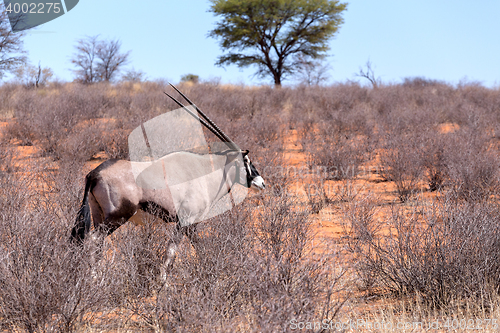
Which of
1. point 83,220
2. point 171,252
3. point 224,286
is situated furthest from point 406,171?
point 83,220

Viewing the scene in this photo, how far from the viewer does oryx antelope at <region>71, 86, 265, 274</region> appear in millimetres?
3350

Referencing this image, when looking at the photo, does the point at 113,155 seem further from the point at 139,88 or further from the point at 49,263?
the point at 139,88

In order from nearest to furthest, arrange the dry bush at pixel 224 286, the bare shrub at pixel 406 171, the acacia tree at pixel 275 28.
Answer: 1. the dry bush at pixel 224 286
2. the bare shrub at pixel 406 171
3. the acacia tree at pixel 275 28

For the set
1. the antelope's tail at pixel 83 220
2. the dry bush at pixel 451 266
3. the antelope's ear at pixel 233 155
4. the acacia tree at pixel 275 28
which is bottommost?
the dry bush at pixel 451 266

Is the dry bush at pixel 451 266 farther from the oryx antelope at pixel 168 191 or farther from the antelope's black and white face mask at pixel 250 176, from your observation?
the oryx antelope at pixel 168 191

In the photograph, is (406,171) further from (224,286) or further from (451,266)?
(224,286)

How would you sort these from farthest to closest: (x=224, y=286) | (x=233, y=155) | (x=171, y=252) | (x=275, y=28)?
(x=275, y=28) < (x=233, y=155) < (x=171, y=252) < (x=224, y=286)

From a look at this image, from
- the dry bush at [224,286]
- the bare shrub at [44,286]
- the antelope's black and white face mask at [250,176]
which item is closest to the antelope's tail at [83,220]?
the dry bush at [224,286]

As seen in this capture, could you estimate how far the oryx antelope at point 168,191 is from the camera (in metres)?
3.35

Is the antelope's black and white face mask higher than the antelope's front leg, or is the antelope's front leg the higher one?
the antelope's black and white face mask

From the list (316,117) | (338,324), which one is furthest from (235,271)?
(316,117)

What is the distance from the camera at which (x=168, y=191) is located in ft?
11.8

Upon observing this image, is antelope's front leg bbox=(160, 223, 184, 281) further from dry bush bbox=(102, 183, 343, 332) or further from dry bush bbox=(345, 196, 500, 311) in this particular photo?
dry bush bbox=(345, 196, 500, 311)

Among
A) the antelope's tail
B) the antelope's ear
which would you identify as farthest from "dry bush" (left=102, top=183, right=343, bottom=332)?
the antelope's ear
